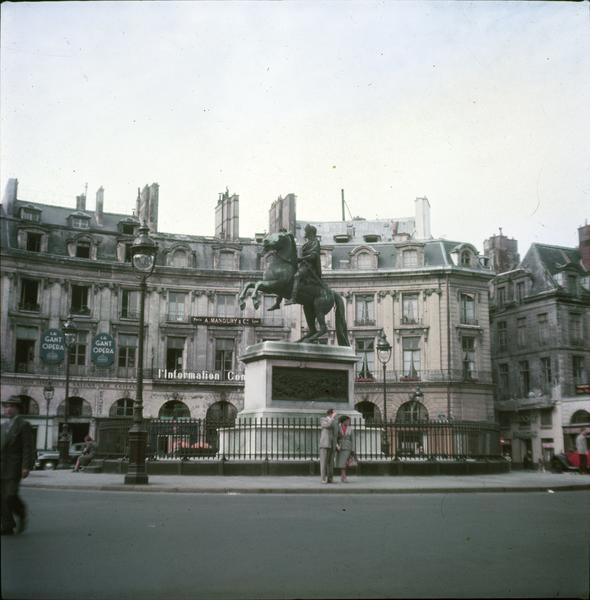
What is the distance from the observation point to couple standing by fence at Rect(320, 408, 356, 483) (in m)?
15.5

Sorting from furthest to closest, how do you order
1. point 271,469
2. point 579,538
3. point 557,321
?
point 557,321, point 271,469, point 579,538

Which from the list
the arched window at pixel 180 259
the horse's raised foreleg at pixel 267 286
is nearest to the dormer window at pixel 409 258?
the arched window at pixel 180 259

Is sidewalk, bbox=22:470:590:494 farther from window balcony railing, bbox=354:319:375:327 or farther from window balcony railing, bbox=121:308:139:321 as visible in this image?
Answer: window balcony railing, bbox=354:319:375:327

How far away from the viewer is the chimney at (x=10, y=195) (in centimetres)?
293

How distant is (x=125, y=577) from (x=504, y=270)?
6536cm

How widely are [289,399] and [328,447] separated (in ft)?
10.3

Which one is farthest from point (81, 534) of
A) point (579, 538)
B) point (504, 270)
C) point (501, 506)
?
point (504, 270)

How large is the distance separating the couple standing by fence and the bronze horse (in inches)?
131

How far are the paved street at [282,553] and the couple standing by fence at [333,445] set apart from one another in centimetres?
568

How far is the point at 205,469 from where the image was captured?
17.5 metres

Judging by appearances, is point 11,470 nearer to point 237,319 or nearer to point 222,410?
point 222,410

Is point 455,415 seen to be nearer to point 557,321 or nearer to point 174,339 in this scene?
point 557,321

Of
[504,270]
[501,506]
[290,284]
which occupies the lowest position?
[501,506]

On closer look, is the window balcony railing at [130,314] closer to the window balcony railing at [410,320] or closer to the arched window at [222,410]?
the arched window at [222,410]
